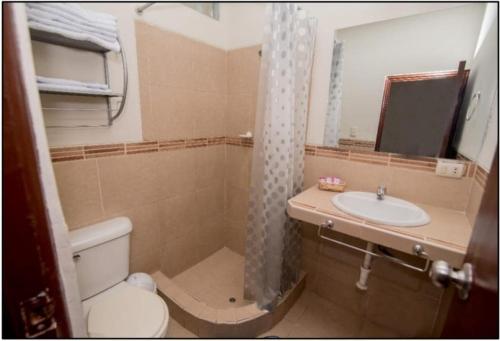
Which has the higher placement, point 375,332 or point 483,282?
point 483,282

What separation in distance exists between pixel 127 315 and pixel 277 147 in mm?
1171

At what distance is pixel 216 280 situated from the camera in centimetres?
195

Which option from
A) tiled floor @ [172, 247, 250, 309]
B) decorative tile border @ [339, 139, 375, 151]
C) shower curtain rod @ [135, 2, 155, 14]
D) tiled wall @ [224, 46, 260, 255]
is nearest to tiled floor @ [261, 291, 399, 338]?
tiled floor @ [172, 247, 250, 309]

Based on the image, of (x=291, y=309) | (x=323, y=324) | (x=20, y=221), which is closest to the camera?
(x=20, y=221)

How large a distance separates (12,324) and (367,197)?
1508mm

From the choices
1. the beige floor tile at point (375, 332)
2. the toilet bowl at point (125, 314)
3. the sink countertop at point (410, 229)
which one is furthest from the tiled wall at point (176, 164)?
the beige floor tile at point (375, 332)

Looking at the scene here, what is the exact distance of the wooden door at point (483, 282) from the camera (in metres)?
0.46

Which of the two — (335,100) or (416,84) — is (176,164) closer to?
(335,100)

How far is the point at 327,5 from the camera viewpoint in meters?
1.44

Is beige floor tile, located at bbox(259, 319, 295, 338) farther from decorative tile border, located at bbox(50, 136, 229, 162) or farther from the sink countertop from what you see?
decorative tile border, located at bbox(50, 136, 229, 162)

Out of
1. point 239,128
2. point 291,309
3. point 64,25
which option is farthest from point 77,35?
point 291,309

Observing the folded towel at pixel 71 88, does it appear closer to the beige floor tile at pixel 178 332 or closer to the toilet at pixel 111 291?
the toilet at pixel 111 291

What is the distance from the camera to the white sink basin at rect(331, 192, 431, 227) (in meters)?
1.20

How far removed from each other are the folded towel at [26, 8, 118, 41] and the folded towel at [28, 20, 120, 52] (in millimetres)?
16
